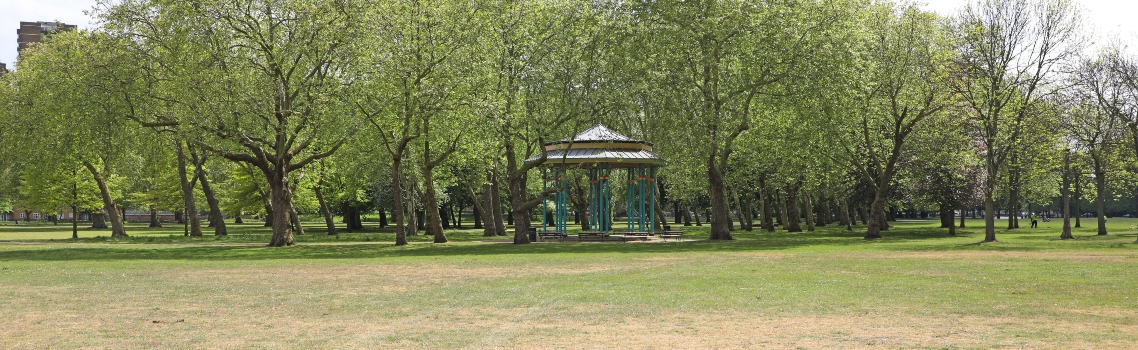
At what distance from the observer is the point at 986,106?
4438 cm

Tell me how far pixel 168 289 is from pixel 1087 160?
160 ft

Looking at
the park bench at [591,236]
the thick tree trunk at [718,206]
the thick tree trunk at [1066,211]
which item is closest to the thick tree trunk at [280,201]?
the park bench at [591,236]

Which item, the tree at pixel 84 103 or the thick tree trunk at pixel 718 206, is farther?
the thick tree trunk at pixel 718 206

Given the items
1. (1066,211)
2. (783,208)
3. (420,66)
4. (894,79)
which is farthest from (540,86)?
(783,208)

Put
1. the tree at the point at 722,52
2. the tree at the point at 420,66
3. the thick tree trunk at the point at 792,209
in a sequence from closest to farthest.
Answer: the tree at the point at 420,66 → the tree at the point at 722,52 → the thick tree trunk at the point at 792,209

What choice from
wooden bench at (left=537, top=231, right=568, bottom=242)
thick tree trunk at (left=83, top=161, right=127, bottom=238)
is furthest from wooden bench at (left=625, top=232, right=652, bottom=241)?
thick tree trunk at (left=83, top=161, right=127, bottom=238)

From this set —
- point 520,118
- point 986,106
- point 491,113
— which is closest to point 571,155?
point 520,118

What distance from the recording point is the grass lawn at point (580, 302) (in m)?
13.2

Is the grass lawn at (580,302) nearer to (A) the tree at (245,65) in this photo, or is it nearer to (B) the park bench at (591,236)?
(A) the tree at (245,65)

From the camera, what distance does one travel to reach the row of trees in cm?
3866

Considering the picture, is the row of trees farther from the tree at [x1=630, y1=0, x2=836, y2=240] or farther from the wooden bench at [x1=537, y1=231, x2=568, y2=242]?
the wooden bench at [x1=537, y1=231, x2=568, y2=242]

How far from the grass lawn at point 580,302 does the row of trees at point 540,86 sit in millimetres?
9451

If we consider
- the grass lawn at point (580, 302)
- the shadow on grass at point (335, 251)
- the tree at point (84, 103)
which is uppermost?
the tree at point (84, 103)

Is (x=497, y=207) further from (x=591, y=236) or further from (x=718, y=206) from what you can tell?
(x=718, y=206)
